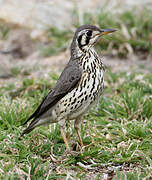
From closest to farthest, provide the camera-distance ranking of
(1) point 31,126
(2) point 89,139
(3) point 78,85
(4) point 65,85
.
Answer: (3) point 78,85 < (4) point 65,85 < (1) point 31,126 < (2) point 89,139

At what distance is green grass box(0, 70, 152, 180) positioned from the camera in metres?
4.64

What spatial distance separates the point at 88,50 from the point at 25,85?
2.55m

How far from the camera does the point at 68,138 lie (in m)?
5.65

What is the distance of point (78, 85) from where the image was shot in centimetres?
495

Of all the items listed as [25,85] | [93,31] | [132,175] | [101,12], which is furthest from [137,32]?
[132,175]

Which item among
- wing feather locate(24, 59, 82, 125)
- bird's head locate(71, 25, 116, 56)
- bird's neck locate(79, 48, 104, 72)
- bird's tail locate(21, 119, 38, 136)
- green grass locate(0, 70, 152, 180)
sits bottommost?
green grass locate(0, 70, 152, 180)

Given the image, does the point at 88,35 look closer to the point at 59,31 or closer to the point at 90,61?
the point at 90,61

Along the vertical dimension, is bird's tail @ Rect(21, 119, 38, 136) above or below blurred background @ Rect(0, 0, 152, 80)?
below

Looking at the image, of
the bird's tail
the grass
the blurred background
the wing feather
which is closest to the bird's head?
the wing feather

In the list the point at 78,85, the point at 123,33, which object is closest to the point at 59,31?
the point at 123,33

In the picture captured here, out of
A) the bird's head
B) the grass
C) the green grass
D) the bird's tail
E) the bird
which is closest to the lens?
the green grass

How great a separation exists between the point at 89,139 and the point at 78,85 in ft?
3.23

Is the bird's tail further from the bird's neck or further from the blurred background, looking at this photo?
the blurred background

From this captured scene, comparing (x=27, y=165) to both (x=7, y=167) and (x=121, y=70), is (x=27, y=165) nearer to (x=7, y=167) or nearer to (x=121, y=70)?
(x=7, y=167)
